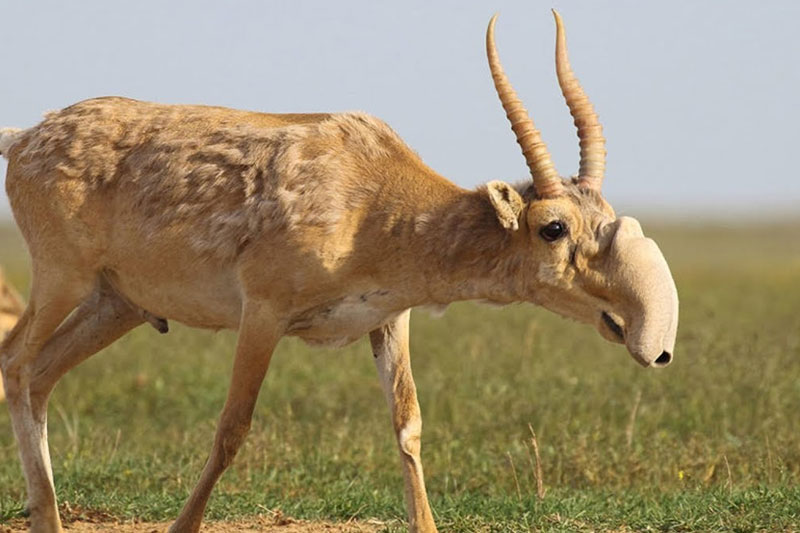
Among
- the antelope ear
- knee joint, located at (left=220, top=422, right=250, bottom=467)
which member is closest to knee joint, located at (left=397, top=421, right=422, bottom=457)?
knee joint, located at (left=220, top=422, right=250, bottom=467)

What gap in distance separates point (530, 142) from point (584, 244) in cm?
53

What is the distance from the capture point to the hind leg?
7000mm

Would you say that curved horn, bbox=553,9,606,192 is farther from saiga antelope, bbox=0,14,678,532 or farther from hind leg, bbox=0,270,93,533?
hind leg, bbox=0,270,93,533

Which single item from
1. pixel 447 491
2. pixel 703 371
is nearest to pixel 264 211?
pixel 447 491

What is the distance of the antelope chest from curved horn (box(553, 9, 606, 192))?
1.11m

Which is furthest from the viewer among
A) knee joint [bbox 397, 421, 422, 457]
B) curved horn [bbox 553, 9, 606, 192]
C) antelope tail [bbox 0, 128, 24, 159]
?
antelope tail [bbox 0, 128, 24, 159]

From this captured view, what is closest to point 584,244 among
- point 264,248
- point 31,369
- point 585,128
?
point 585,128

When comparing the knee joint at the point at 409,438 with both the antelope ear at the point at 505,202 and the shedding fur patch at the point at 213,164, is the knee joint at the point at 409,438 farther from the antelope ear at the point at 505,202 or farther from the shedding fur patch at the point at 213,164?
the antelope ear at the point at 505,202

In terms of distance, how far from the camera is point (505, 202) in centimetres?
607

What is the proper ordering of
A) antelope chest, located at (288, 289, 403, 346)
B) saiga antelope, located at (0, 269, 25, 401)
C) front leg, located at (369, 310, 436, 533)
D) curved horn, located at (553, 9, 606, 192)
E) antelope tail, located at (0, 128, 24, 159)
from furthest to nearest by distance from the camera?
1. saiga antelope, located at (0, 269, 25, 401)
2. antelope tail, located at (0, 128, 24, 159)
3. front leg, located at (369, 310, 436, 533)
4. antelope chest, located at (288, 289, 403, 346)
5. curved horn, located at (553, 9, 606, 192)

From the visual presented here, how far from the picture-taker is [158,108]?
24.1ft

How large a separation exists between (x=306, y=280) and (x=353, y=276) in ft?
0.74

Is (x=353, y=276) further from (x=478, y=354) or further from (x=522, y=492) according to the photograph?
(x=478, y=354)

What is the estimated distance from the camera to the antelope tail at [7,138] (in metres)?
7.58
